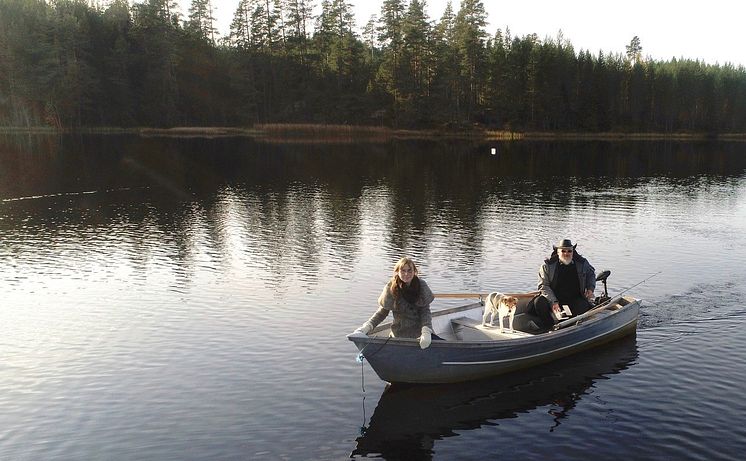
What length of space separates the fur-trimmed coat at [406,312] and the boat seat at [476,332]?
253 cm

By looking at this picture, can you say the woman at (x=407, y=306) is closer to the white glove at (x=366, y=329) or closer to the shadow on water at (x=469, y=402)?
the white glove at (x=366, y=329)

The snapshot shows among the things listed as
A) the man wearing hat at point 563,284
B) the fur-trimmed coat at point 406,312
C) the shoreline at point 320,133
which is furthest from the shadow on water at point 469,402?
the shoreline at point 320,133

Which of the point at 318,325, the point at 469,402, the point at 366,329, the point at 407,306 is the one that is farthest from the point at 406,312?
the point at 318,325

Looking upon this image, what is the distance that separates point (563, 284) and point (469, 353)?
4.27 metres

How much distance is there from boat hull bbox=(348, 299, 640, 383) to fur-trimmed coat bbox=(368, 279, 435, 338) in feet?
1.64

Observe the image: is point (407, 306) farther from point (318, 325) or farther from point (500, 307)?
point (318, 325)

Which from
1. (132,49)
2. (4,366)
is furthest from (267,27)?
(4,366)

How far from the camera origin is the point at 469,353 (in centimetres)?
1494

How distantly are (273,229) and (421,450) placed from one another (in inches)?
999

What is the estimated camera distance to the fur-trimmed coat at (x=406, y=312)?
14336 millimetres

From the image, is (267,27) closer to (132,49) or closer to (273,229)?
(132,49)

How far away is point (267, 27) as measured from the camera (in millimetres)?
139750

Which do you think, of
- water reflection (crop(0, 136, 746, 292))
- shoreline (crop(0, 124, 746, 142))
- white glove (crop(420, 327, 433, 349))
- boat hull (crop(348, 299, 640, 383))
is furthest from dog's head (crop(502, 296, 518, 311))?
shoreline (crop(0, 124, 746, 142))

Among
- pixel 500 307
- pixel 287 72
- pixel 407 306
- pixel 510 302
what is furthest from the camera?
pixel 287 72
